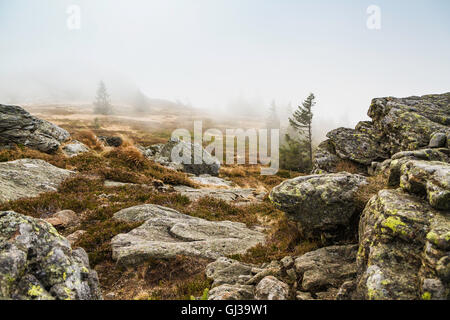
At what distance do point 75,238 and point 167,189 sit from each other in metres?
8.32

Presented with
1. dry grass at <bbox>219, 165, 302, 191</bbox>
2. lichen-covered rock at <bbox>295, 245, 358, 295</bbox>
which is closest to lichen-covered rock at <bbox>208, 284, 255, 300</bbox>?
lichen-covered rock at <bbox>295, 245, 358, 295</bbox>

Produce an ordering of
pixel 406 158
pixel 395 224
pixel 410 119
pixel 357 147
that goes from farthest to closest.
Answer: pixel 357 147
pixel 410 119
pixel 406 158
pixel 395 224

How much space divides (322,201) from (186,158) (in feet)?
69.7

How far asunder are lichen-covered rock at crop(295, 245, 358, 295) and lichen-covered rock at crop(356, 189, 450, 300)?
72 cm

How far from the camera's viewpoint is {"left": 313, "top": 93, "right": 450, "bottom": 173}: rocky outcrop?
1078 cm

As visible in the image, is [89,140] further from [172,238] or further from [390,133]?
[390,133]

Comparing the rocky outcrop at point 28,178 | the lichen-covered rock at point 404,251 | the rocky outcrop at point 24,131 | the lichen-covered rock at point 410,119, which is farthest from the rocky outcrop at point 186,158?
the lichen-covered rock at point 404,251

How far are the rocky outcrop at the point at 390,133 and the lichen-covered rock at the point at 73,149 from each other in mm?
20512

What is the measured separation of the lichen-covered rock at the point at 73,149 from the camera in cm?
2075

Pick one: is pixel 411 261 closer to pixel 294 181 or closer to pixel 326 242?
pixel 326 242

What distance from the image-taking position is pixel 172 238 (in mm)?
9156

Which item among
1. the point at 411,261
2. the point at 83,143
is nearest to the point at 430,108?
the point at 411,261

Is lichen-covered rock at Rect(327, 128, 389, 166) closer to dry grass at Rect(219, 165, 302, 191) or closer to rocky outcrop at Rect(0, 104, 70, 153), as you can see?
dry grass at Rect(219, 165, 302, 191)

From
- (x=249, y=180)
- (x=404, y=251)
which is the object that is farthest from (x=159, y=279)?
(x=249, y=180)
